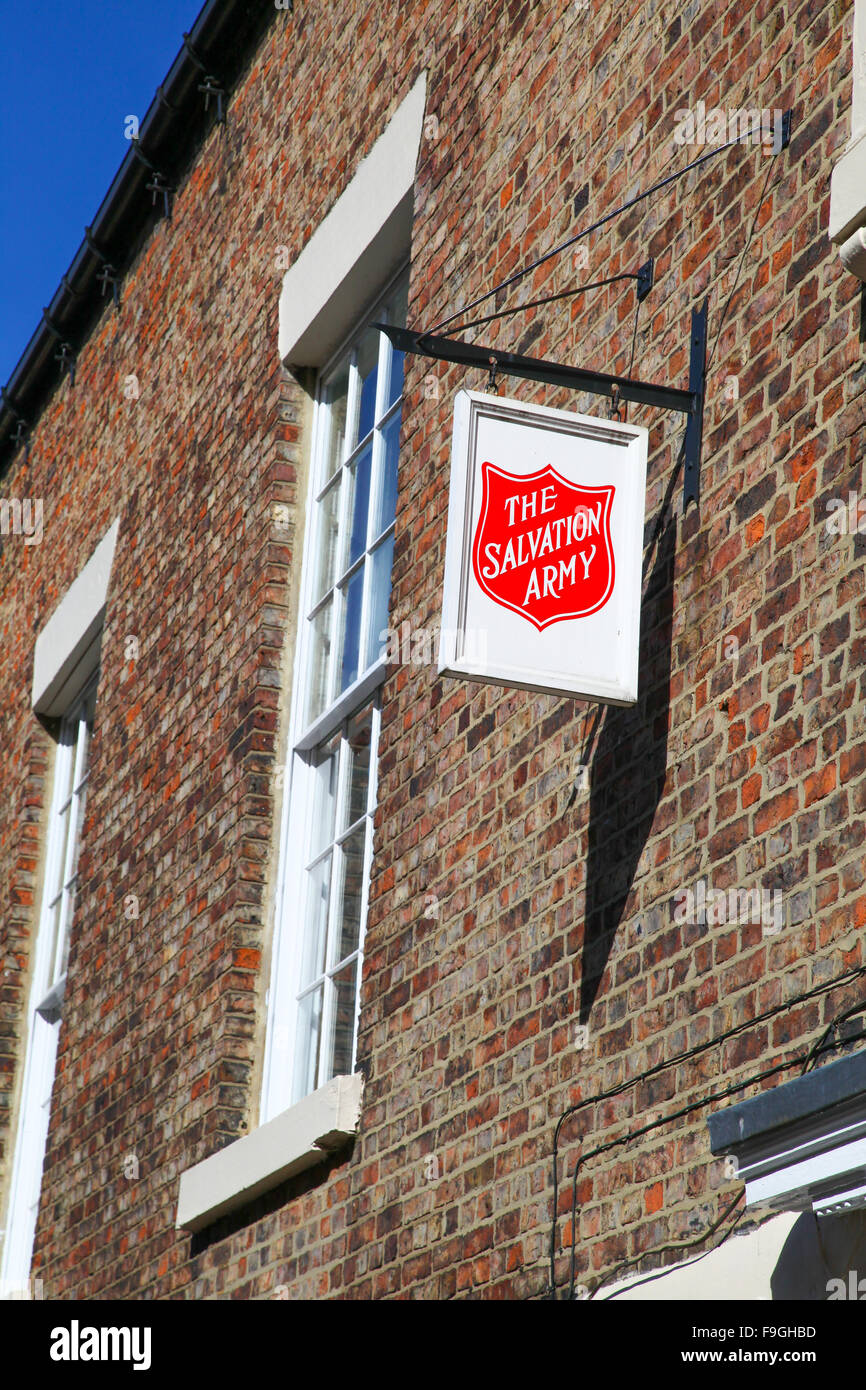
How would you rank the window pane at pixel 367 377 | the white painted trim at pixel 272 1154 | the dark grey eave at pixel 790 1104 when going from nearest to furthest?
the dark grey eave at pixel 790 1104 < the white painted trim at pixel 272 1154 < the window pane at pixel 367 377

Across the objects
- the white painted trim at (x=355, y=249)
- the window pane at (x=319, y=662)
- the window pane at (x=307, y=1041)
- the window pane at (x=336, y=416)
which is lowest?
the window pane at (x=307, y=1041)

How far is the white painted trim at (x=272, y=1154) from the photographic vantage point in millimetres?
6688

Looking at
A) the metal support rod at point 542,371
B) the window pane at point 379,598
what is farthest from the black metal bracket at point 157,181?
the metal support rod at point 542,371

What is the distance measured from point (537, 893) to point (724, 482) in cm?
140

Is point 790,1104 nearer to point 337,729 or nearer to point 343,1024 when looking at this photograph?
point 343,1024

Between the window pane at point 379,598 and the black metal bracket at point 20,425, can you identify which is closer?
the window pane at point 379,598

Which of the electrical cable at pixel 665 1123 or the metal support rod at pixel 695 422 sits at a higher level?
the metal support rod at pixel 695 422

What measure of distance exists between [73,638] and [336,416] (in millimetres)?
3381

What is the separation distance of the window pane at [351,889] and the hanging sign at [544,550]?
2.39 metres

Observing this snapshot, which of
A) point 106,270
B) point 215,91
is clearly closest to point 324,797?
point 215,91

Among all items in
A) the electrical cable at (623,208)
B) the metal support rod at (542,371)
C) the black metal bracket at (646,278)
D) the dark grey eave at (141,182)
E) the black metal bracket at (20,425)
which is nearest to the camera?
the metal support rod at (542,371)

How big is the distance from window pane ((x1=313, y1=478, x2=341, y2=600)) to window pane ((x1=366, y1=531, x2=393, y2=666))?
54 cm

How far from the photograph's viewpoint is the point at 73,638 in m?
11.5

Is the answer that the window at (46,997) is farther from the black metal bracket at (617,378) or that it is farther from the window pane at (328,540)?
the black metal bracket at (617,378)
